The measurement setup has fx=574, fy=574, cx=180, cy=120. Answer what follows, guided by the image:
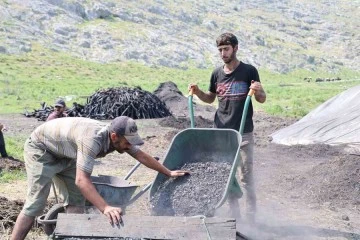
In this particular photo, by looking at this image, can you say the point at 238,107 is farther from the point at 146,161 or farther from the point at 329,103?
the point at 329,103

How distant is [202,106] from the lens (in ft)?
69.1

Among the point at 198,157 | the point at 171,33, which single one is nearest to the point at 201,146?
the point at 198,157

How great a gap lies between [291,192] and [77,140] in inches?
173

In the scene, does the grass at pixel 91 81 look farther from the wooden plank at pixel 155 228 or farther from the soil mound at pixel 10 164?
the wooden plank at pixel 155 228

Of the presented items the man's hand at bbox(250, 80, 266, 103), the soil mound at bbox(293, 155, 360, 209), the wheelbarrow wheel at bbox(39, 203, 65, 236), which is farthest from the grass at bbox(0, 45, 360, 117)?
the wheelbarrow wheel at bbox(39, 203, 65, 236)

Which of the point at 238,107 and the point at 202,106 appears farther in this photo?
the point at 202,106

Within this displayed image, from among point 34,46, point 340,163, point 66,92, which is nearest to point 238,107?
point 340,163

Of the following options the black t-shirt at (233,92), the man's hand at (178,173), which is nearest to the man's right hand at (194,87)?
the black t-shirt at (233,92)

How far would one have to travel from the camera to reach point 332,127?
39.0 feet

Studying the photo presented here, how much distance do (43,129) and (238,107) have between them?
77.3 inches

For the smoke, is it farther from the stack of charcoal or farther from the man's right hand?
the stack of charcoal

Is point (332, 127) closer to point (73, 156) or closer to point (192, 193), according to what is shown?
point (192, 193)

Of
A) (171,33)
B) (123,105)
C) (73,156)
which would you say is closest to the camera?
(73,156)

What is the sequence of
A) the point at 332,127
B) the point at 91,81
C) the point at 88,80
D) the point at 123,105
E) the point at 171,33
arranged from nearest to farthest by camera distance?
the point at 332,127 < the point at 123,105 < the point at 91,81 < the point at 88,80 < the point at 171,33
